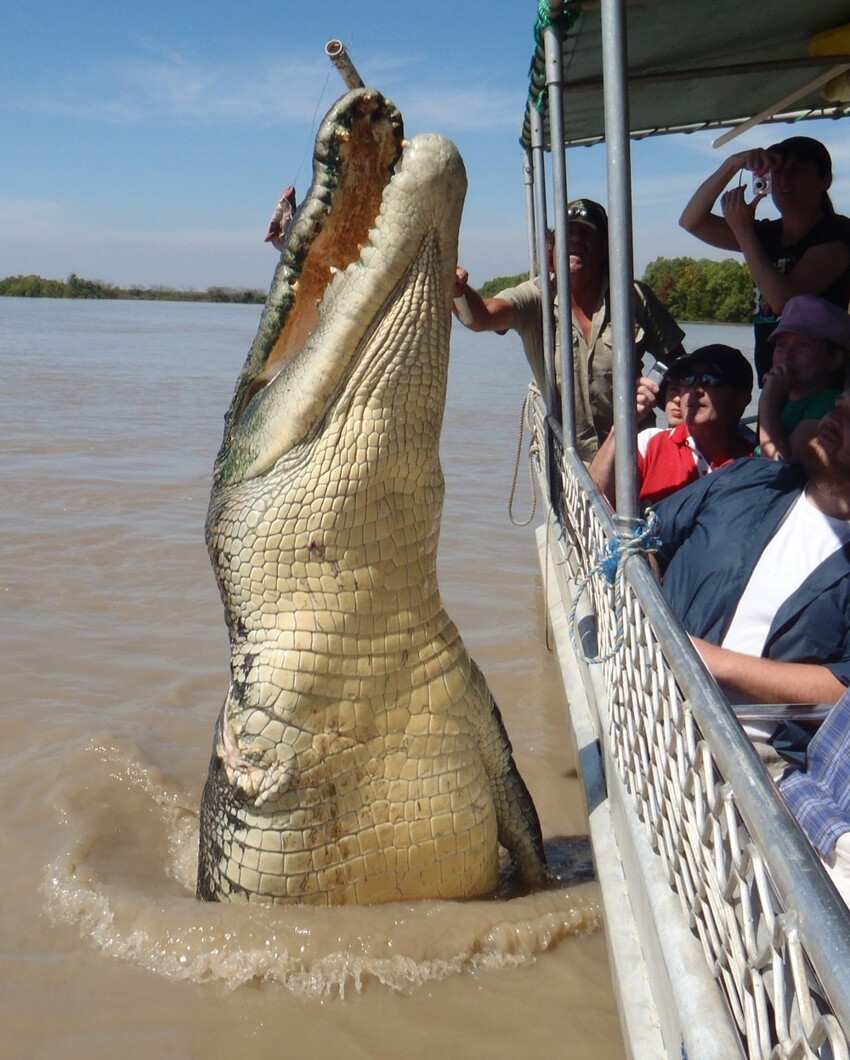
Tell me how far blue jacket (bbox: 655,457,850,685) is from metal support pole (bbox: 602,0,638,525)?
27cm

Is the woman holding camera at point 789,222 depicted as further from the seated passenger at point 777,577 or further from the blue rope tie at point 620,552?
the blue rope tie at point 620,552

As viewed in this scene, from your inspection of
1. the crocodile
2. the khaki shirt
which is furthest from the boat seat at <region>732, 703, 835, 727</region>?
the khaki shirt

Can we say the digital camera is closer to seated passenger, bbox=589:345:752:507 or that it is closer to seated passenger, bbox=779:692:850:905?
seated passenger, bbox=589:345:752:507

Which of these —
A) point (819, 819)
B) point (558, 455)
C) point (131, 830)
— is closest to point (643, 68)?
point (558, 455)

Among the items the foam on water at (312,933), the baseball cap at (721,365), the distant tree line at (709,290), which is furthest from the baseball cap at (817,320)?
the distant tree line at (709,290)

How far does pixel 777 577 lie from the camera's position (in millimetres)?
2250

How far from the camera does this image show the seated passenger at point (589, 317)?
159 inches

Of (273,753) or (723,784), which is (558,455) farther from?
(723,784)

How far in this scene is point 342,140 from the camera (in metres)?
2.06

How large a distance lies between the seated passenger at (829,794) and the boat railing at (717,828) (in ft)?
0.57

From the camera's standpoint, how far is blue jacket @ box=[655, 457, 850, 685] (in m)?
2.14

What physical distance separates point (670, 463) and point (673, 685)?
1849 mm

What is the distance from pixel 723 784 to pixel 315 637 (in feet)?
3.39

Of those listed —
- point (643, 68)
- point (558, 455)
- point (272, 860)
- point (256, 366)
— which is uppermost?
point (643, 68)
